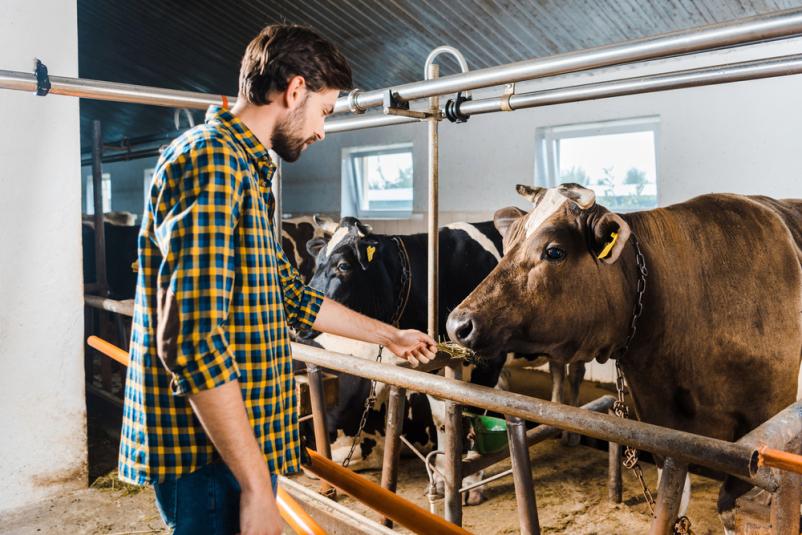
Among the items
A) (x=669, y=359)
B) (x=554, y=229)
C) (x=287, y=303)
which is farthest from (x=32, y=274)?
(x=669, y=359)

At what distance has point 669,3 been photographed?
13.4 feet

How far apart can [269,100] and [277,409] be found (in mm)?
568

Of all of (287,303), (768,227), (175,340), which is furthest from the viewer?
(768,227)

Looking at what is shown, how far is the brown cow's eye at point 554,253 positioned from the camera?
6.66 feet

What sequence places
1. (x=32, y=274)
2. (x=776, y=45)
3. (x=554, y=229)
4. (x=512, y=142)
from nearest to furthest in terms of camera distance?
1. (x=554, y=229)
2. (x=32, y=274)
3. (x=776, y=45)
4. (x=512, y=142)

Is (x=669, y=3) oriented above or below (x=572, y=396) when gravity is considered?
above

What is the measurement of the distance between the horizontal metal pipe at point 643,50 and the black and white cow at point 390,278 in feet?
7.20

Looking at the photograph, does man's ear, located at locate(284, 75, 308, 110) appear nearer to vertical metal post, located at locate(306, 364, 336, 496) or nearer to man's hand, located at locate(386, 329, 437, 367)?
man's hand, located at locate(386, 329, 437, 367)

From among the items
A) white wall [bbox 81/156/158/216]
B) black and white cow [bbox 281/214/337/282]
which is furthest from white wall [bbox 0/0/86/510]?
white wall [bbox 81/156/158/216]

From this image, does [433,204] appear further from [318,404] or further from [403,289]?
[403,289]

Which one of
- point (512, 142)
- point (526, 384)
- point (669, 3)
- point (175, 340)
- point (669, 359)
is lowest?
point (526, 384)

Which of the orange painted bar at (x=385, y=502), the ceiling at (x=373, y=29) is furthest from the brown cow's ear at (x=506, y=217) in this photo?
the ceiling at (x=373, y=29)

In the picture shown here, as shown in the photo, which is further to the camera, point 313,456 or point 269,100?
point 313,456

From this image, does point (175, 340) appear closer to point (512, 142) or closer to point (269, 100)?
point (269, 100)
